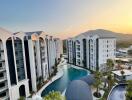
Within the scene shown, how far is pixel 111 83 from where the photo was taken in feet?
94.2

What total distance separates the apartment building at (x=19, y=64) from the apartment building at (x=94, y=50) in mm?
18627

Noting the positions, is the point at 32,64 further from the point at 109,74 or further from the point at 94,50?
the point at 94,50

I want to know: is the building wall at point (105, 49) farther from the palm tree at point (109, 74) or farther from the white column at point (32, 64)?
the white column at point (32, 64)

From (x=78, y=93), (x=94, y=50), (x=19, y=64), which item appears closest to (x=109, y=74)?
(x=78, y=93)

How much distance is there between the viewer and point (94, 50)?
46.1 m

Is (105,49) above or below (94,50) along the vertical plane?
above

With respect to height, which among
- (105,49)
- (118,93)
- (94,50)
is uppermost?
(105,49)

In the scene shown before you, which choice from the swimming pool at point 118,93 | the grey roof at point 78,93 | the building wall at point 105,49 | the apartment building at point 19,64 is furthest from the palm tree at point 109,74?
the apartment building at point 19,64

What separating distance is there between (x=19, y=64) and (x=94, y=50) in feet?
84.7

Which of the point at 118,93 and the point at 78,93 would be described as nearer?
the point at 118,93

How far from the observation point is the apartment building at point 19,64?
23891 millimetres

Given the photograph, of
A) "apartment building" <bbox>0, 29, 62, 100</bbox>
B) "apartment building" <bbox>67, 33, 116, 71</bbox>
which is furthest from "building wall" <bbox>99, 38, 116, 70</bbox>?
"apartment building" <bbox>0, 29, 62, 100</bbox>

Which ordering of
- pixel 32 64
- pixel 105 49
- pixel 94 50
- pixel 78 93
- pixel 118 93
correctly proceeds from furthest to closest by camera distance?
1. pixel 105 49
2. pixel 94 50
3. pixel 32 64
4. pixel 78 93
5. pixel 118 93

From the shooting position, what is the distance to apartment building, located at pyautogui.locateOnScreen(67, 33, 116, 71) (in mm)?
45219
